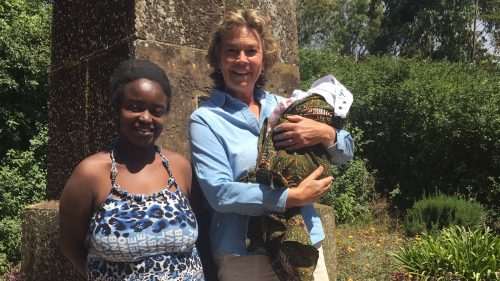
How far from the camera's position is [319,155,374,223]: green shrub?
9258 millimetres

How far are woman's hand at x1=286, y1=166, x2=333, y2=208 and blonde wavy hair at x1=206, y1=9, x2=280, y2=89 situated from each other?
→ 503mm

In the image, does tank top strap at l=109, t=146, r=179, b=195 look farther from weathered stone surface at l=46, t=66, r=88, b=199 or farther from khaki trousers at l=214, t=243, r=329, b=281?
weathered stone surface at l=46, t=66, r=88, b=199

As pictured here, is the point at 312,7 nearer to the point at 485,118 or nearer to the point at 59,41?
the point at 485,118

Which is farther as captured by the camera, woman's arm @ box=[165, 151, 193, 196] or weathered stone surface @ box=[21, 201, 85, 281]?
weathered stone surface @ box=[21, 201, 85, 281]

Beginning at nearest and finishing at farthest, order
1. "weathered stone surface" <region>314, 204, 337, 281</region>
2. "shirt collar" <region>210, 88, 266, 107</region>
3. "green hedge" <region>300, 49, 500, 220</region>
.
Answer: "shirt collar" <region>210, 88, 266, 107</region>, "weathered stone surface" <region>314, 204, 337, 281</region>, "green hedge" <region>300, 49, 500, 220</region>

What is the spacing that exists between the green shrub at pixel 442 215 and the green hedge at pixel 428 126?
1356 mm

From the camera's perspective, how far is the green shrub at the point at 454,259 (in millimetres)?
6098

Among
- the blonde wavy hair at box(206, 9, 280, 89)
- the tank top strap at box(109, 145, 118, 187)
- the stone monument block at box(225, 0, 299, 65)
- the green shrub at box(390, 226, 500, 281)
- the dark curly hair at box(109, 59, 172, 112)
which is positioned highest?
the stone monument block at box(225, 0, 299, 65)

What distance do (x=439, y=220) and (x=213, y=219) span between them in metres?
7.72

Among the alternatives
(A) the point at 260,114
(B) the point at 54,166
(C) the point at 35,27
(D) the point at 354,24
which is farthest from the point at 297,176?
(D) the point at 354,24

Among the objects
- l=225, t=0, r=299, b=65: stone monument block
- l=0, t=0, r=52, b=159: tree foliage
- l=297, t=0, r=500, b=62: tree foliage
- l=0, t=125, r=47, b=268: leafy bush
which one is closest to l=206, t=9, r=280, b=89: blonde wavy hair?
l=225, t=0, r=299, b=65: stone monument block

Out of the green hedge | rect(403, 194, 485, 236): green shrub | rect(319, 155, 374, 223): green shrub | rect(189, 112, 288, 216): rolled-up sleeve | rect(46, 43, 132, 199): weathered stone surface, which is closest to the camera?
rect(189, 112, 288, 216): rolled-up sleeve

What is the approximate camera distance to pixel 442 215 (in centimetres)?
898

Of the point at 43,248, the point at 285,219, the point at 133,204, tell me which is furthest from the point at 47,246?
the point at 285,219
